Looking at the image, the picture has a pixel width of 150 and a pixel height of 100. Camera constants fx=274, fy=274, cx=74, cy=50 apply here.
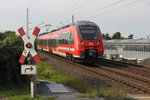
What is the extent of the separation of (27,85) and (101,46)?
11.9 metres

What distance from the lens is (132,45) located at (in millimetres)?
39094

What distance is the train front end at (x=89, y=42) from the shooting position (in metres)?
20.5

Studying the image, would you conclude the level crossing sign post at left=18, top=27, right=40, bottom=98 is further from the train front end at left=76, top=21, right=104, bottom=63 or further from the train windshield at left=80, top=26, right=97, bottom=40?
the train windshield at left=80, top=26, right=97, bottom=40

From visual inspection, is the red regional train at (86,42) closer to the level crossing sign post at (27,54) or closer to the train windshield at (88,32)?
the train windshield at (88,32)

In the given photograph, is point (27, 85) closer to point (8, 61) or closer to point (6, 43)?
point (8, 61)

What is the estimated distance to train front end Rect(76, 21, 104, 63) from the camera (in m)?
20.5

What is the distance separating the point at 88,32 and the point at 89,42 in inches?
36.3

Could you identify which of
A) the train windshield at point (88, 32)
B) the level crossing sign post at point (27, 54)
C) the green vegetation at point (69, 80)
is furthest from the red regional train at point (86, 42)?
the level crossing sign post at point (27, 54)

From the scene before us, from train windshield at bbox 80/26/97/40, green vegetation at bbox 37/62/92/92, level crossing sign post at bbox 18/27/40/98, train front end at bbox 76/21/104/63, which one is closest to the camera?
level crossing sign post at bbox 18/27/40/98

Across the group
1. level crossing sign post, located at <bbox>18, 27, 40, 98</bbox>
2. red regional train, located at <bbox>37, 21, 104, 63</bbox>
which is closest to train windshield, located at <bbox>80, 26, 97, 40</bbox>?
red regional train, located at <bbox>37, 21, 104, 63</bbox>

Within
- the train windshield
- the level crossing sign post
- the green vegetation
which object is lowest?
Answer: the green vegetation

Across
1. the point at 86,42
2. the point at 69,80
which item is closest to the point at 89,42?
the point at 86,42

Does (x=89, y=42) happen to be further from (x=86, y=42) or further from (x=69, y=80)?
(x=69, y=80)

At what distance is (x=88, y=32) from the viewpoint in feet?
69.4
